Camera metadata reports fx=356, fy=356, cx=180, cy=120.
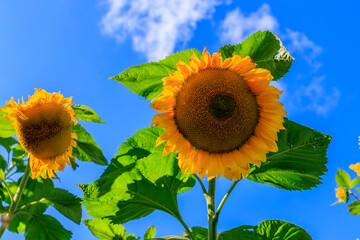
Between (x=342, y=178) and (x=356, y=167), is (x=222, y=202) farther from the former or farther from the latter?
(x=356, y=167)

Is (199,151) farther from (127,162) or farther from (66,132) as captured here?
(66,132)

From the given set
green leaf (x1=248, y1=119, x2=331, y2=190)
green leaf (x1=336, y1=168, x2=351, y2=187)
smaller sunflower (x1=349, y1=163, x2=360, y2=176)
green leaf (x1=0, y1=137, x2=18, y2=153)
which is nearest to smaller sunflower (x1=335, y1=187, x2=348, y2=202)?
green leaf (x1=336, y1=168, x2=351, y2=187)

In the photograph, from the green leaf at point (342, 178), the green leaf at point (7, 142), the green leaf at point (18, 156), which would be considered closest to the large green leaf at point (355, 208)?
the green leaf at point (342, 178)

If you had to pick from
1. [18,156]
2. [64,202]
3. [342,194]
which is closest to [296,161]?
[342,194]

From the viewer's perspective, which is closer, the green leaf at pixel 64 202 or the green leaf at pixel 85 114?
the green leaf at pixel 64 202

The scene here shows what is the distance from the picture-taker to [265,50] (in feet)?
6.84

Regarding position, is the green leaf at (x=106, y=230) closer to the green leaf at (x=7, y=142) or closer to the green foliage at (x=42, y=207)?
the green foliage at (x=42, y=207)

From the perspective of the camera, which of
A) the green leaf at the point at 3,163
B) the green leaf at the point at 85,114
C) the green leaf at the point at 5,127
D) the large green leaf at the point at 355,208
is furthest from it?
the green leaf at the point at 3,163

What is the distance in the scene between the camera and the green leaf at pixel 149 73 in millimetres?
2064

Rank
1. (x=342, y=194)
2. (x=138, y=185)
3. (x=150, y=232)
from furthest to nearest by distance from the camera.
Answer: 1. (x=342, y=194)
2. (x=150, y=232)
3. (x=138, y=185)

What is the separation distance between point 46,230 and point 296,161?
2.58 m

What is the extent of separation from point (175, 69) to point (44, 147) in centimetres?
170

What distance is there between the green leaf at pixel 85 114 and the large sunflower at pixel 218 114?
156cm

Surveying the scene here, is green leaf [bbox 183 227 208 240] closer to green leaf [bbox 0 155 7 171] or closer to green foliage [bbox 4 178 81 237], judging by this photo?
green foliage [bbox 4 178 81 237]
